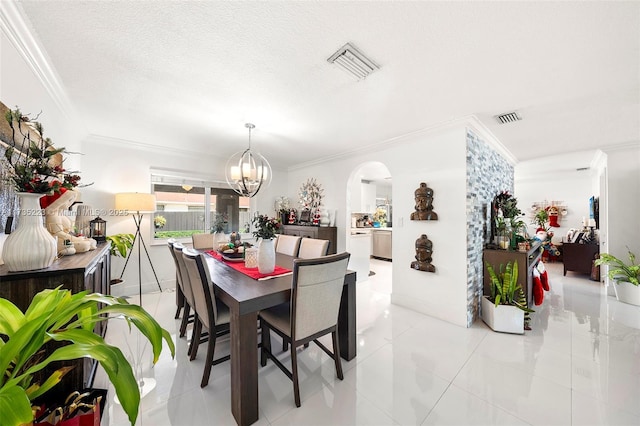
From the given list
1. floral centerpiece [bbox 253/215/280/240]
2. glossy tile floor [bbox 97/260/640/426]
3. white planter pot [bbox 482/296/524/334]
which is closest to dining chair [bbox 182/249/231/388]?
glossy tile floor [bbox 97/260/640/426]

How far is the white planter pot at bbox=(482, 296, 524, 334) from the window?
13.0ft

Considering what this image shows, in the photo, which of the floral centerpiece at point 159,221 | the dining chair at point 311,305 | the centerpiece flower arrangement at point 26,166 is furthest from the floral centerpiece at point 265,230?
the floral centerpiece at point 159,221

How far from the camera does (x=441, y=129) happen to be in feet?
9.90

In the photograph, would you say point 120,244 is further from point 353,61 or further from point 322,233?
point 353,61

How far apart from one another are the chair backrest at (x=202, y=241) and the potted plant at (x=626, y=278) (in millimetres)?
5939

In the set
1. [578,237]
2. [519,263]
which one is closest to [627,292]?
[578,237]

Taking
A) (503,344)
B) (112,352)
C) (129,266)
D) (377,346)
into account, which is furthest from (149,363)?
(503,344)

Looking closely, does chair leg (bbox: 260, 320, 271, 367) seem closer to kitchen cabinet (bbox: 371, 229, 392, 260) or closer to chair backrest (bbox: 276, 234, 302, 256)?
chair backrest (bbox: 276, 234, 302, 256)

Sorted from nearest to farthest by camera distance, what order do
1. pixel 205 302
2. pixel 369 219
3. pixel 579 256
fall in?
pixel 205 302 < pixel 579 256 < pixel 369 219

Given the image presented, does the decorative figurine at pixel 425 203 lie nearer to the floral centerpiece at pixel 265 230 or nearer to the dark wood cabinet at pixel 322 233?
the dark wood cabinet at pixel 322 233

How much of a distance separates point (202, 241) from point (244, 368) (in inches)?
98.2

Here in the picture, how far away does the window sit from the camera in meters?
4.33

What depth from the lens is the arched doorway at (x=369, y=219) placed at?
15.6ft

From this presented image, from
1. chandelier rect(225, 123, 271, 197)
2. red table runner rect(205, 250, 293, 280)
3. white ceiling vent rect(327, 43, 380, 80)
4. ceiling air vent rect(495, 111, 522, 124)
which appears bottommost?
red table runner rect(205, 250, 293, 280)
